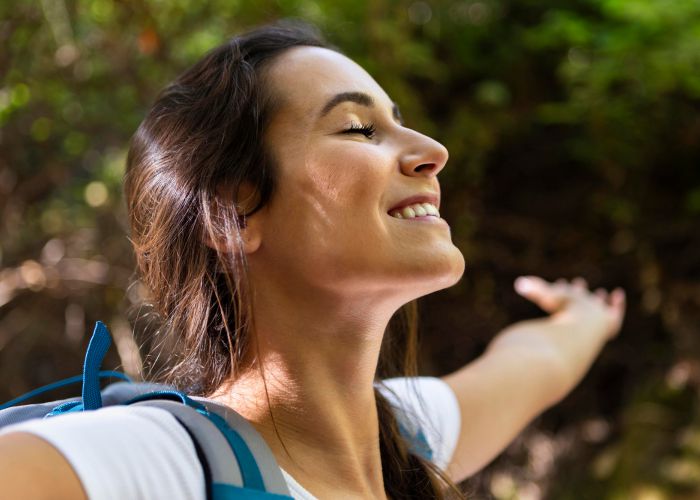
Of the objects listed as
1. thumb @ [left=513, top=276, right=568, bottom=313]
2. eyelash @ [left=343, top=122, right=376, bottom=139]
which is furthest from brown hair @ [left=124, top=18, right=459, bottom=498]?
thumb @ [left=513, top=276, right=568, bottom=313]

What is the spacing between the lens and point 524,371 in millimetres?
1809

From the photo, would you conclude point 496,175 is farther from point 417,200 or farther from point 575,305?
point 417,200

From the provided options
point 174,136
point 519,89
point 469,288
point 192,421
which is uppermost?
point 174,136

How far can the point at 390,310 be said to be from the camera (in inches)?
51.4

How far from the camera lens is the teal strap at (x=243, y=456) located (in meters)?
1.04

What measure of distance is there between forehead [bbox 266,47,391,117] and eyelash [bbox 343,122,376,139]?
57 mm

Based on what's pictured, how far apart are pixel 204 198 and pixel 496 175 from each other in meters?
2.58

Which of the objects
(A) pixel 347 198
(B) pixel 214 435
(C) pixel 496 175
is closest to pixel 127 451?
(B) pixel 214 435

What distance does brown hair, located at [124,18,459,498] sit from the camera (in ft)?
4.19

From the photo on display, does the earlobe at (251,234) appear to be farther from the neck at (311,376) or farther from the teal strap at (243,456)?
the teal strap at (243,456)

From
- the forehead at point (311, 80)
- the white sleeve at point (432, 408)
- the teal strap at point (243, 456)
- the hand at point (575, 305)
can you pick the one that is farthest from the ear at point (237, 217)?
the hand at point (575, 305)

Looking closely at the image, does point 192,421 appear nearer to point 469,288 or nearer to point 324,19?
point 324,19

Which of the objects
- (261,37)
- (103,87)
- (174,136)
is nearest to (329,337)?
(174,136)

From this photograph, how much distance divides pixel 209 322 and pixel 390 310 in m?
0.29
